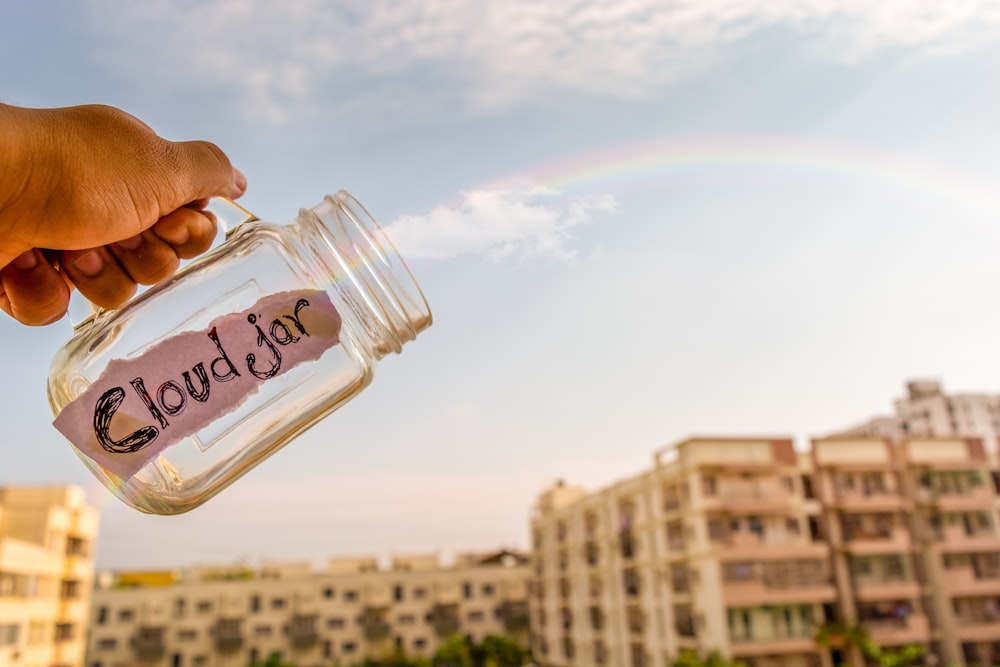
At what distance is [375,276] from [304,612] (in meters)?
15.7

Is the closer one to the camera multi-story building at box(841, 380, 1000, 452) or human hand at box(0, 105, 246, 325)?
human hand at box(0, 105, 246, 325)

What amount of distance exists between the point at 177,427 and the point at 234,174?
17cm

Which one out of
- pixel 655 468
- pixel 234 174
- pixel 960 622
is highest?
pixel 655 468

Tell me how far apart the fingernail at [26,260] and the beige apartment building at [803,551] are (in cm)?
1001

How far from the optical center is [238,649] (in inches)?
567

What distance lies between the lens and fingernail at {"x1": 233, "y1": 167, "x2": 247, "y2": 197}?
1.67 feet

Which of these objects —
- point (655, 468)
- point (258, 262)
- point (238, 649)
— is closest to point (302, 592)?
point (238, 649)

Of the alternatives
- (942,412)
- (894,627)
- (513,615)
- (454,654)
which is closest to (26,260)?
(894,627)

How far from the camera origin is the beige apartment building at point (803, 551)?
32.1 ft

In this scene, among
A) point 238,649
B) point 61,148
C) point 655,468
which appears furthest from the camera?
point 238,649

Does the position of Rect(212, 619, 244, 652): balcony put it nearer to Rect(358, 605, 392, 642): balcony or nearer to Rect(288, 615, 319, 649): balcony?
Rect(288, 615, 319, 649): balcony

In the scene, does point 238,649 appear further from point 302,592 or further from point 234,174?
point 234,174

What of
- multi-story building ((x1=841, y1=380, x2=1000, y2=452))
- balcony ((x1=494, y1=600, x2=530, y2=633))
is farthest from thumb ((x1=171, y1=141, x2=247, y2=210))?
multi-story building ((x1=841, y1=380, x2=1000, y2=452))

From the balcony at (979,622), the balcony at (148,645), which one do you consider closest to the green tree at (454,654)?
the balcony at (148,645)
